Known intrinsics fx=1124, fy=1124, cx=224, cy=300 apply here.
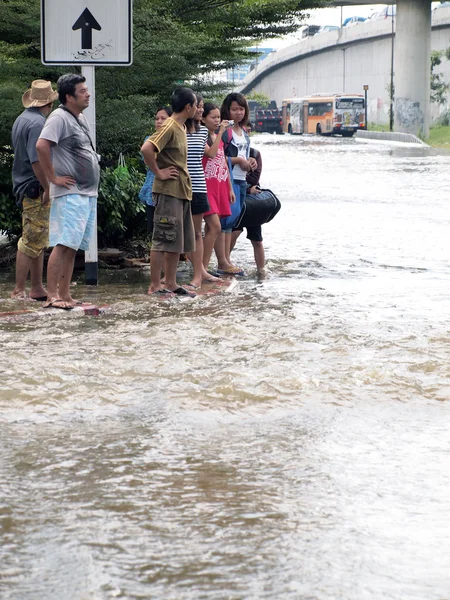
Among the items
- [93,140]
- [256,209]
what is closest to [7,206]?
[93,140]

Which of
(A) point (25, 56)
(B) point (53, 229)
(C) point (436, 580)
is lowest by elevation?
(C) point (436, 580)

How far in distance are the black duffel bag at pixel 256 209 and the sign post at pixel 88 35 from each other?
1578mm

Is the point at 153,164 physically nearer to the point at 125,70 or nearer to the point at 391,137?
the point at 125,70

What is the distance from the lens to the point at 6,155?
10.2 meters

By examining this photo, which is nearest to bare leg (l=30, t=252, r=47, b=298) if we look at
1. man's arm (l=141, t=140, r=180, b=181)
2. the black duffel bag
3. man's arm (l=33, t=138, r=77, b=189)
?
man's arm (l=33, t=138, r=77, b=189)

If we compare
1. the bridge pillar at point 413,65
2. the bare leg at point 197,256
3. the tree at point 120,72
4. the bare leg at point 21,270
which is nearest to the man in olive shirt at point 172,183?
the bare leg at point 197,256

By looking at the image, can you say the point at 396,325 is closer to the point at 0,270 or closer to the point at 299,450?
the point at 299,450

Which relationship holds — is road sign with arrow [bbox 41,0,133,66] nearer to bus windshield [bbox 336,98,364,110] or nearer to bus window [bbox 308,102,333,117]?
bus windshield [bbox 336,98,364,110]

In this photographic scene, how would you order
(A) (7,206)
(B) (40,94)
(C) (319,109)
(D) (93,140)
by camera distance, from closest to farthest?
(B) (40,94), (D) (93,140), (A) (7,206), (C) (319,109)

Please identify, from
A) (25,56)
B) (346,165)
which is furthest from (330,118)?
(25,56)

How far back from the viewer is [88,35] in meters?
9.21

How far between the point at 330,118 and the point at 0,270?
5618 cm

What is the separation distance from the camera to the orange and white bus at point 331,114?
64062mm

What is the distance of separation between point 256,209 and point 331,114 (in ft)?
183
